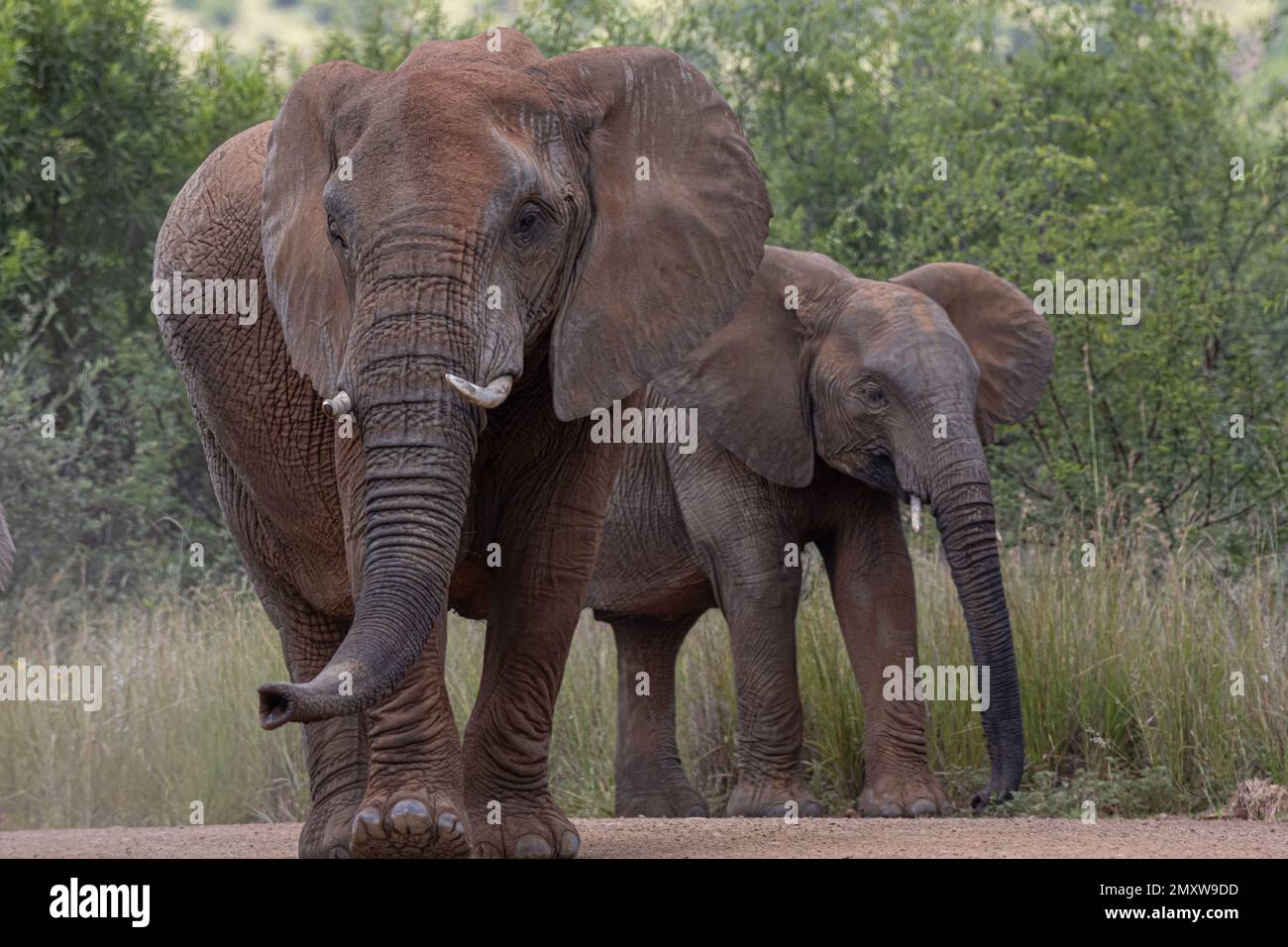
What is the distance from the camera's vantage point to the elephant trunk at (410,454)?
514 cm

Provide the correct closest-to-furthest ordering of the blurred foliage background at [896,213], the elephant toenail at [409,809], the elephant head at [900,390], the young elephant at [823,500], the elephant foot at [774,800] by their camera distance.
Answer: the elephant toenail at [409,809]
the elephant head at [900,390]
the young elephant at [823,500]
the elephant foot at [774,800]
the blurred foliage background at [896,213]

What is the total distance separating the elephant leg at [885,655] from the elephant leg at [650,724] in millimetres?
1163

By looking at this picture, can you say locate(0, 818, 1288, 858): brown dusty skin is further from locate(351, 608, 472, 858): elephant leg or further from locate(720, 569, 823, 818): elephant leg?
locate(720, 569, 823, 818): elephant leg

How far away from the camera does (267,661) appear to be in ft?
36.1

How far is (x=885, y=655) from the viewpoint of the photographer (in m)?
9.05

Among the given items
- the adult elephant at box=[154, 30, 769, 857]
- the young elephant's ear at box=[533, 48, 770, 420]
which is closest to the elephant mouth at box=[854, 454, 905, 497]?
the adult elephant at box=[154, 30, 769, 857]

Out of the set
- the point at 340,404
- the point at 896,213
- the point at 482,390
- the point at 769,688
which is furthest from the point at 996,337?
the point at 896,213

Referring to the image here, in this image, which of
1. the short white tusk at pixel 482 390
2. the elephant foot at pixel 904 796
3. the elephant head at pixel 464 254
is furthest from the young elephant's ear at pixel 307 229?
the elephant foot at pixel 904 796

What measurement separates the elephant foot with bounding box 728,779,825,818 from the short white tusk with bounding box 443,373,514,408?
13.9ft

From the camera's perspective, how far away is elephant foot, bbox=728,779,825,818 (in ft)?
30.2

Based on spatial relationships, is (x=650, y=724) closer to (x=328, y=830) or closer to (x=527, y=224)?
(x=328, y=830)

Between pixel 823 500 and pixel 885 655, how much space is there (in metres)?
0.85

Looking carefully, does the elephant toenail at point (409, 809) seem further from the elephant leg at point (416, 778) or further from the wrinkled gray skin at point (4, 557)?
the wrinkled gray skin at point (4, 557)

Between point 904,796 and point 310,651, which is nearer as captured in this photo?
point 310,651
